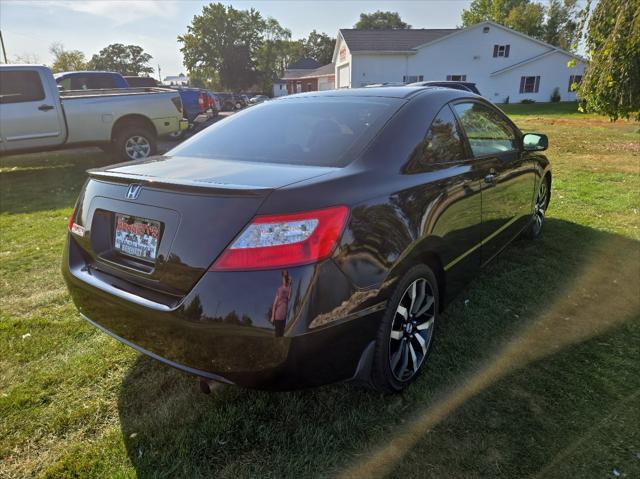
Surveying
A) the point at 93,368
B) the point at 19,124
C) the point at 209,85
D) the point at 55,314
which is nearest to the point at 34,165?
the point at 19,124

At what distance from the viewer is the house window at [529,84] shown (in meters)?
35.8

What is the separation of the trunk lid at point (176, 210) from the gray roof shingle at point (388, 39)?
33.6 meters

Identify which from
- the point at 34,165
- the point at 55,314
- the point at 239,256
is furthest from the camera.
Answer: the point at 34,165

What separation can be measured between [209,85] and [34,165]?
218ft

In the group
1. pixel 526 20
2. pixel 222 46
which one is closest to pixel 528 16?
pixel 526 20

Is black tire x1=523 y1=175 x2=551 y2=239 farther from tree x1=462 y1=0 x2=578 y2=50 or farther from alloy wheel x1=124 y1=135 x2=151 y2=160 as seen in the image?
tree x1=462 y1=0 x2=578 y2=50

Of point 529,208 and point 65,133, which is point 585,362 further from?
point 65,133

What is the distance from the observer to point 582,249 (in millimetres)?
4520

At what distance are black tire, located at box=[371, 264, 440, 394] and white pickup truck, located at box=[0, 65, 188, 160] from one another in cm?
872

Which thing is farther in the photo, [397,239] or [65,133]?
[65,133]

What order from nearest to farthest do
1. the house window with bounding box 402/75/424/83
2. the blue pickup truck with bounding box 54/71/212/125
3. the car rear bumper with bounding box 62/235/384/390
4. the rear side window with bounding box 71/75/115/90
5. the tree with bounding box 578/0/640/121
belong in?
the car rear bumper with bounding box 62/235/384/390, the tree with bounding box 578/0/640/121, the blue pickup truck with bounding box 54/71/212/125, the rear side window with bounding box 71/75/115/90, the house window with bounding box 402/75/424/83

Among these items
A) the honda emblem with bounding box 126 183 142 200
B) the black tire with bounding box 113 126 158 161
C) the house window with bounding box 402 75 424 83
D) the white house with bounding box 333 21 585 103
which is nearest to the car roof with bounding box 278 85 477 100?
the honda emblem with bounding box 126 183 142 200

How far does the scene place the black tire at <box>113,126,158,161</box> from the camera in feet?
30.9

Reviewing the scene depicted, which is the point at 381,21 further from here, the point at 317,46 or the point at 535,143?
the point at 535,143
